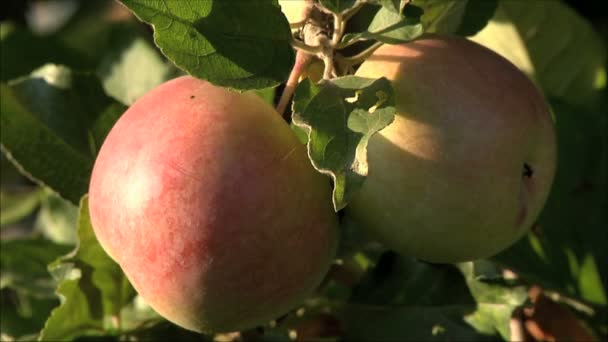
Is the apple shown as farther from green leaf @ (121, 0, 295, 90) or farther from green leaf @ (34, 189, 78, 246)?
green leaf @ (34, 189, 78, 246)

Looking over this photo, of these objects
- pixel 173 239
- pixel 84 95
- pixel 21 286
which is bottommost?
pixel 21 286

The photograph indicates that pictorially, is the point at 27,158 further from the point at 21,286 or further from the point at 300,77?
the point at 300,77

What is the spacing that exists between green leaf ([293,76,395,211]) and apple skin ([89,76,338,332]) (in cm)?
5

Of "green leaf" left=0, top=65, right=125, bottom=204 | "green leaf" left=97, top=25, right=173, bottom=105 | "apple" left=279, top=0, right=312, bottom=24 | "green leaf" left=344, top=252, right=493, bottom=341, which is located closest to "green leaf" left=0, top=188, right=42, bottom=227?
"green leaf" left=97, top=25, right=173, bottom=105

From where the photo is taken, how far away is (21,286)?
132 centimetres

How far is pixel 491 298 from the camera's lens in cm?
112

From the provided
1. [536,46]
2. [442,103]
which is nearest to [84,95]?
[442,103]

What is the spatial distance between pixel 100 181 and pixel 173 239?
0.35ft

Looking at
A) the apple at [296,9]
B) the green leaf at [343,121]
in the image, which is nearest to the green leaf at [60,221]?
the apple at [296,9]

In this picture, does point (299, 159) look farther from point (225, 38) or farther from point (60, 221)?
point (60, 221)

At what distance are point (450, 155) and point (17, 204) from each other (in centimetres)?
99

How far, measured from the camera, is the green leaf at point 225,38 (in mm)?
833

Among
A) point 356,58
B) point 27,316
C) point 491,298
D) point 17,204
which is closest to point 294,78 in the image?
point 356,58

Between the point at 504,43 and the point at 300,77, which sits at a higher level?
the point at 300,77
